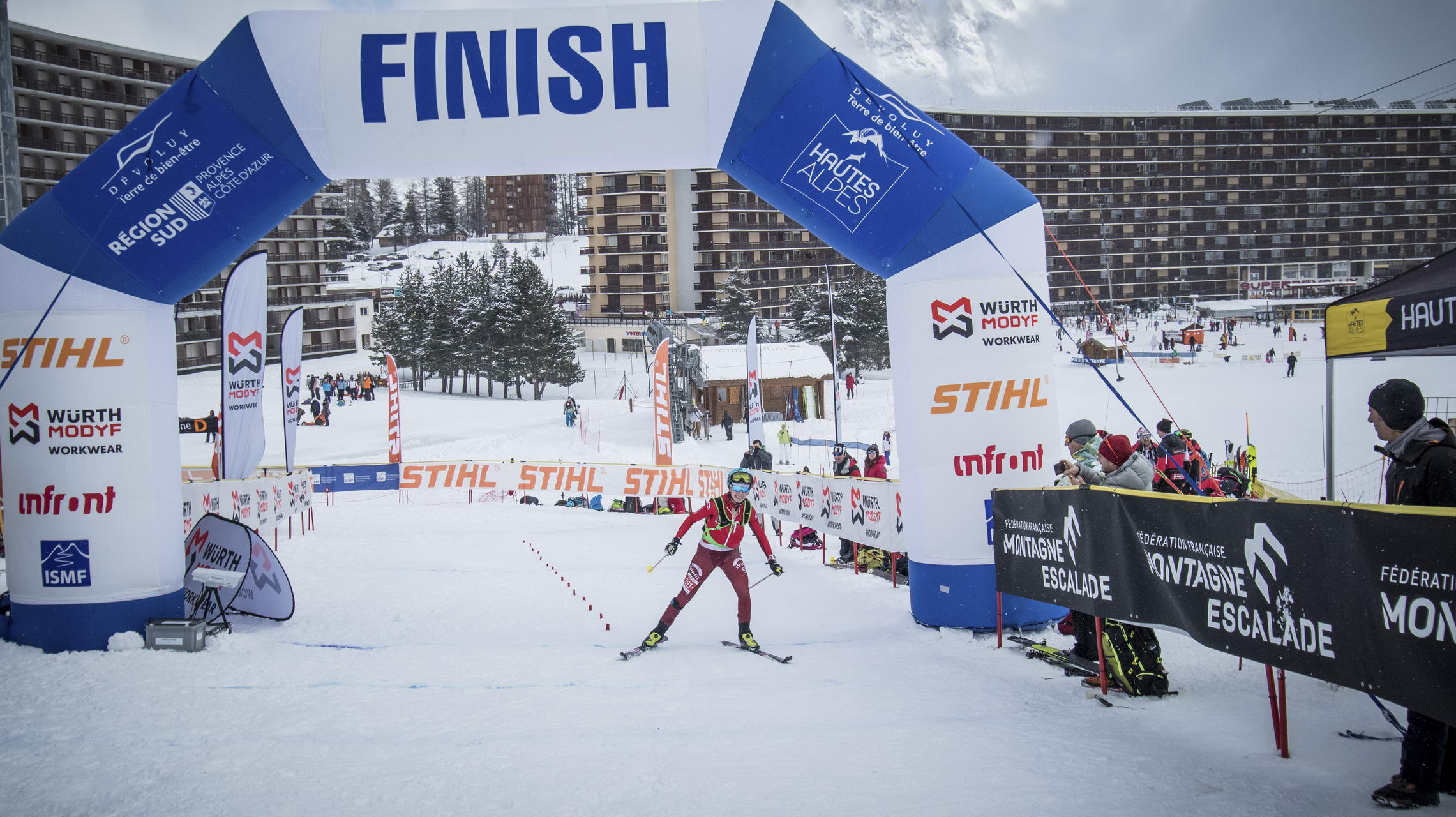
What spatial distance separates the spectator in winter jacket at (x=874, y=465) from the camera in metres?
11.6

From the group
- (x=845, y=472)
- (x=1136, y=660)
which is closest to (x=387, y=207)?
(x=845, y=472)

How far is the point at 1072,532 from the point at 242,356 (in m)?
12.0

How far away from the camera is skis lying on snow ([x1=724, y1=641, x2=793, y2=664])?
22.0ft

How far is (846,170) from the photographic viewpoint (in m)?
7.25

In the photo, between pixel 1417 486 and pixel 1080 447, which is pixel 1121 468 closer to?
pixel 1080 447

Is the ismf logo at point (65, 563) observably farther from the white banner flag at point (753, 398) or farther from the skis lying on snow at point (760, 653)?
the white banner flag at point (753, 398)

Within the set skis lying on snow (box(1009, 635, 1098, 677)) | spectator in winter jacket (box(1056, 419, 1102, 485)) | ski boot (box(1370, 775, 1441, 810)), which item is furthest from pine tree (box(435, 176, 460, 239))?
ski boot (box(1370, 775, 1441, 810))

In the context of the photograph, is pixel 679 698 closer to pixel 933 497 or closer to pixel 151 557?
pixel 933 497

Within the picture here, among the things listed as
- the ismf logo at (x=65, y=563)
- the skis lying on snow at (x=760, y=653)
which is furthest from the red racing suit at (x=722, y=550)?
the ismf logo at (x=65, y=563)

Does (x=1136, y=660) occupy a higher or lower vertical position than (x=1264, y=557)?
lower

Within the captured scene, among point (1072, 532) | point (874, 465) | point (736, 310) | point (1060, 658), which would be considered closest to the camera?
point (1072, 532)

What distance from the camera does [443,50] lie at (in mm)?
7266

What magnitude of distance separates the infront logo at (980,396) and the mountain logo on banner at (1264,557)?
3204 mm

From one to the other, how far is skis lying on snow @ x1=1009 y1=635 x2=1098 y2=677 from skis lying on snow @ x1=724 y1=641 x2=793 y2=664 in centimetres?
180
